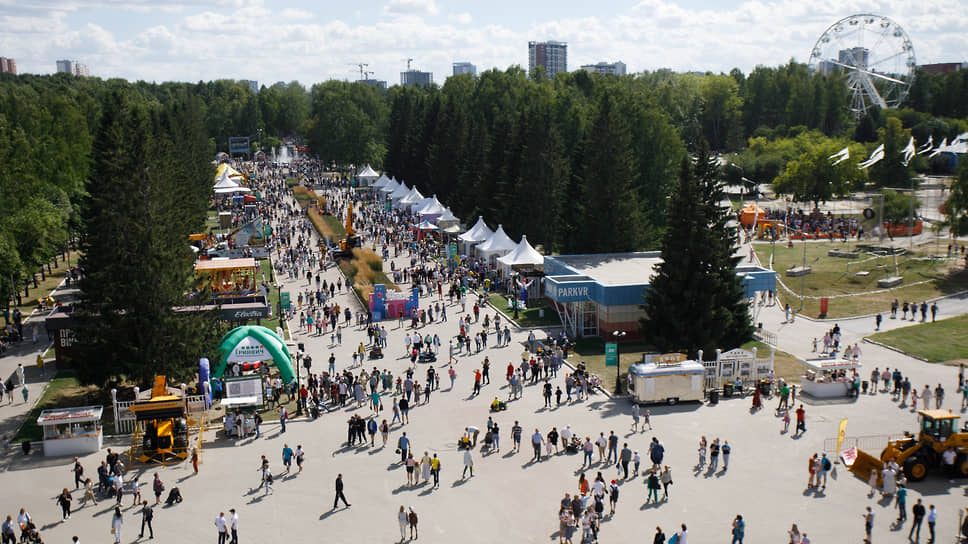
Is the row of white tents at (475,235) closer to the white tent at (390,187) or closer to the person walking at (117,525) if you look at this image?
the white tent at (390,187)

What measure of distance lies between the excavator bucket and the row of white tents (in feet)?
81.4

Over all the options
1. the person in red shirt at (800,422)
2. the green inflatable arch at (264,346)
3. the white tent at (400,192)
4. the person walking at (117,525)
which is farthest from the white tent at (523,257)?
the white tent at (400,192)

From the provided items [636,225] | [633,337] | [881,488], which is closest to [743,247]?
[636,225]

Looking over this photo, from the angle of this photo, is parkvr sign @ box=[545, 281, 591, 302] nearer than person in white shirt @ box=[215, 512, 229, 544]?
No

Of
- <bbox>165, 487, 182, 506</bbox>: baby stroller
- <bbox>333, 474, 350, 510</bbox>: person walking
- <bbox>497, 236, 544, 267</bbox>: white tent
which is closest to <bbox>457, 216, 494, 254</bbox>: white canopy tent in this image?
<bbox>497, 236, 544, 267</bbox>: white tent

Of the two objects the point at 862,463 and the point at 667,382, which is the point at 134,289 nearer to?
the point at 667,382

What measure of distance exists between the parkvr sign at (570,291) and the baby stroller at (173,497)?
65.9 ft

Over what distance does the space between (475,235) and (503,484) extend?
110 ft

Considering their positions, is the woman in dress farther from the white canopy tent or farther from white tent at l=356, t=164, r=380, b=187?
white tent at l=356, t=164, r=380, b=187

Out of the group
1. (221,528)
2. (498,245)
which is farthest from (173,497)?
(498,245)

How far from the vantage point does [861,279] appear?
51.5 meters

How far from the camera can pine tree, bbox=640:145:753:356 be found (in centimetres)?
3334

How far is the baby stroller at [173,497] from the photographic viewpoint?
21984mm

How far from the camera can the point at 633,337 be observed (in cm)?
3894
